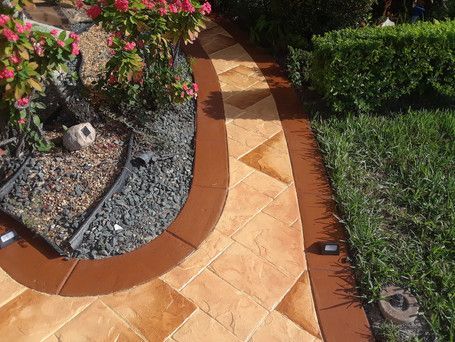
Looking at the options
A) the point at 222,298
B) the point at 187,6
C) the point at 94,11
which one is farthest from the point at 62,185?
the point at 187,6

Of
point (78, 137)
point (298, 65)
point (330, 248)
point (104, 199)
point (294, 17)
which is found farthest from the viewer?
point (294, 17)

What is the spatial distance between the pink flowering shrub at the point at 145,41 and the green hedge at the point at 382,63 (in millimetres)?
1370

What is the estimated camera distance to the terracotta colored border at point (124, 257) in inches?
116

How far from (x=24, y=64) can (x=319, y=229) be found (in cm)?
251

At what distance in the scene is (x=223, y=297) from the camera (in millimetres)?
2934

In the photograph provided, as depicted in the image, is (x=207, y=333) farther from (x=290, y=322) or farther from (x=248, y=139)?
(x=248, y=139)

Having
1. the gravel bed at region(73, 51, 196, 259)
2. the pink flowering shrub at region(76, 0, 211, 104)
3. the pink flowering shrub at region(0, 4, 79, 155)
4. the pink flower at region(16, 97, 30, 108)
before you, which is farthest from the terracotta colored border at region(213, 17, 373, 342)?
the pink flower at region(16, 97, 30, 108)

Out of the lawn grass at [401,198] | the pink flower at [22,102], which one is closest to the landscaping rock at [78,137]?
the pink flower at [22,102]

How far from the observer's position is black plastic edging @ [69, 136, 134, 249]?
3.11m

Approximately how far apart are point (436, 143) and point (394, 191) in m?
0.89

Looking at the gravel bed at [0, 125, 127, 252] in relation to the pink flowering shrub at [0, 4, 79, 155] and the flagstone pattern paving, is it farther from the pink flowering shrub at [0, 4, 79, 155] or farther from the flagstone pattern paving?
the flagstone pattern paving

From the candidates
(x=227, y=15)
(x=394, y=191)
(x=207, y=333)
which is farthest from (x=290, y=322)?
(x=227, y=15)

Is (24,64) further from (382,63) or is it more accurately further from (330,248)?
(382,63)

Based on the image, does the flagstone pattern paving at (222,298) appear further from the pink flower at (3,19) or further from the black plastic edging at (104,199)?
the pink flower at (3,19)
